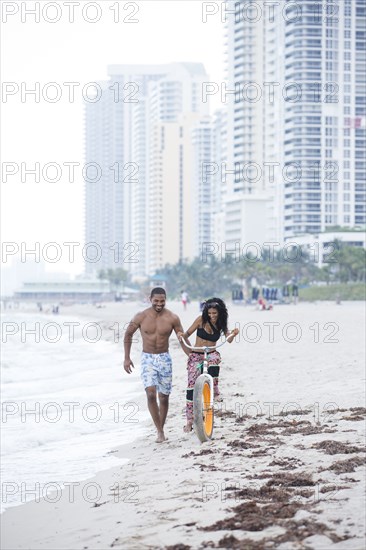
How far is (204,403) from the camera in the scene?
9609 mm

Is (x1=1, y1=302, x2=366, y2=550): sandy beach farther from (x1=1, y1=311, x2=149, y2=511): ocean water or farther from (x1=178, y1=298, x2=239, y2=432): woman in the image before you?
(x1=178, y1=298, x2=239, y2=432): woman

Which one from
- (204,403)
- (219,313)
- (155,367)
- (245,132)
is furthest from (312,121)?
(204,403)

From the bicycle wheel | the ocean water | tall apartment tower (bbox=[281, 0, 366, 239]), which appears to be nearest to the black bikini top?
the bicycle wheel

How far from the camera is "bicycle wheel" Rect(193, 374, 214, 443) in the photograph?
9430mm

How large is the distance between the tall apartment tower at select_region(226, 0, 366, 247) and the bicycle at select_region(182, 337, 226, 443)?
408ft

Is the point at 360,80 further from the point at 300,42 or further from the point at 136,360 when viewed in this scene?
the point at 136,360

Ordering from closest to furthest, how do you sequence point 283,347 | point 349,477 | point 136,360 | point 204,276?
point 349,477
point 283,347
point 136,360
point 204,276

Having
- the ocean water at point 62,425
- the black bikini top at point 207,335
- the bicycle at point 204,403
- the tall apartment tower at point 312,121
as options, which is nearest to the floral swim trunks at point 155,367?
the bicycle at point 204,403

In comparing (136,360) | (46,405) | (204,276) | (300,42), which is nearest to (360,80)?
(300,42)

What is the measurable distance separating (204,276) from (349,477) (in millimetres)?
127331

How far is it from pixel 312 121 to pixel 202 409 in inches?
5178

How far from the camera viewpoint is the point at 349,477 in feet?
23.6

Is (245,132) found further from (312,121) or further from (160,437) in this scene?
(160,437)

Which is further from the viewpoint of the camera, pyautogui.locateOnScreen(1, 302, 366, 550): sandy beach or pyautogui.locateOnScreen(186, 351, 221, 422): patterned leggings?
pyautogui.locateOnScreen(186, 351, 221, 422): patterned leggings
